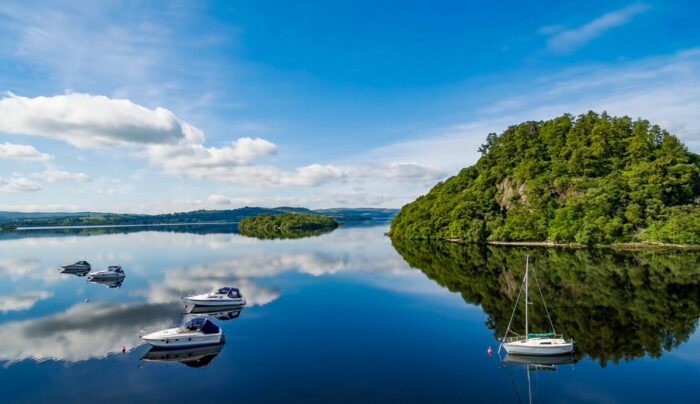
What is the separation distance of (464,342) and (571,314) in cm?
1419

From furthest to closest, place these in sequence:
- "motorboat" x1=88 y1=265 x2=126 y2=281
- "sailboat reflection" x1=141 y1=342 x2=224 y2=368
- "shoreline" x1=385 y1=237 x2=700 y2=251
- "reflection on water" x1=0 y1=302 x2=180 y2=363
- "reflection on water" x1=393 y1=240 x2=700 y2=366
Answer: "shoreline" x1=385 y1=237 x2=700 y2=251, "motorboat" x1=88 y1=265 x2=126 y2=281, "reflection on water" x1=393 y1=240 x2=700 y2=366, "reflection on water" x1=0 y1=302 x2=180 y2=363, "sailboat reflection" x1=141 y1=342 x2=224 y2=368

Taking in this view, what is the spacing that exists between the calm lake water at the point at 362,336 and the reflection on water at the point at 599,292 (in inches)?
9.1

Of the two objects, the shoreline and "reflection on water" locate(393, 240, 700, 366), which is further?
the shoreline

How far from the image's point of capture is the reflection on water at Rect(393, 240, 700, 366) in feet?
102

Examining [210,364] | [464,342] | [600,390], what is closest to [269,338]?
[210,364]

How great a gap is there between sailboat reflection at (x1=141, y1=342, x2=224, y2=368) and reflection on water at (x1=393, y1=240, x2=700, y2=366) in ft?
82.3

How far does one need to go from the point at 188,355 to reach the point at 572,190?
11217 centimetres

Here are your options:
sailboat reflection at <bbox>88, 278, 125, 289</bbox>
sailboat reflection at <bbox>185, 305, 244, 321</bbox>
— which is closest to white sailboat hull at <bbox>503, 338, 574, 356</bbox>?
sailboat reflection at <bbox>185, 305, 244, 321</bbox>

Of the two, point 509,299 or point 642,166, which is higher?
point 642,166

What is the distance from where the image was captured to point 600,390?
22531 millimetres

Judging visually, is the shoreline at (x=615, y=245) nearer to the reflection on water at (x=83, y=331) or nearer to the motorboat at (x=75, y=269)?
the reflection on water at (x=83, y=331)

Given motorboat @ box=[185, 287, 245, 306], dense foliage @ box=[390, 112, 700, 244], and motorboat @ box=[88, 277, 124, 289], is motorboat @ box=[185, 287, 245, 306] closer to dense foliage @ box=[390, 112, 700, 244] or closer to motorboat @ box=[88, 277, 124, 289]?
motorboat @ box=[88, 277, 124, 289]

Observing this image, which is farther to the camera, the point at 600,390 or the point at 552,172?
the point at 552,172

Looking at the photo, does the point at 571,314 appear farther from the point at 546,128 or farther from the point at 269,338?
the point at 546,128
